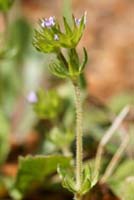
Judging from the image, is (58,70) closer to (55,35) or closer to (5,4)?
(55,35)

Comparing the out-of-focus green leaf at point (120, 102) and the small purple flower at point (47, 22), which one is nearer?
the small purple flower at point (47, 22)

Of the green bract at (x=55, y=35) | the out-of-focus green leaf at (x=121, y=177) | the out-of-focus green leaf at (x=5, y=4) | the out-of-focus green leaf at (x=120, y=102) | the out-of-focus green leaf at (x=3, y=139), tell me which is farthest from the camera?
the out-of-focus green leaf at (x=120, y=102)

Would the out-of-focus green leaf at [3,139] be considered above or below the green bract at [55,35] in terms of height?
below

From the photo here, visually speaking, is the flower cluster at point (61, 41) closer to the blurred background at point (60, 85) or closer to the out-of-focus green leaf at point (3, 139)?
the blurred background at point (60, 85)

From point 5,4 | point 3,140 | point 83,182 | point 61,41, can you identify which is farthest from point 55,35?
point 3,140

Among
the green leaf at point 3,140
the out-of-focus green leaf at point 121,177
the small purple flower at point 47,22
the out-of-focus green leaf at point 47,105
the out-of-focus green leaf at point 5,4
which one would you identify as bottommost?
the out-of-focus green leaf at point 121,177

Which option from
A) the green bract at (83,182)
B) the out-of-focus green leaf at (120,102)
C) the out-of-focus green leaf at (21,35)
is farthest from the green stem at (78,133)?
the out-of-focus green leaf at (21,35)

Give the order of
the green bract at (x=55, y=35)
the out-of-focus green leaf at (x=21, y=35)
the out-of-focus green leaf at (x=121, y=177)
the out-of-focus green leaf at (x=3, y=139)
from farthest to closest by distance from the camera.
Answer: the out-of-focus green leaf at (x=21, y=35), the out-of-focus green leaf at (x=3, y=139), the out-of-focus green leaf at (x=121, y=177), the green bract at (x=55, y=35)

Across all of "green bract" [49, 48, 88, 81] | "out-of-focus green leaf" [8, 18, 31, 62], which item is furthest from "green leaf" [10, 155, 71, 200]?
"out-of-focus green leaf" [8, 18, 31, 62]
